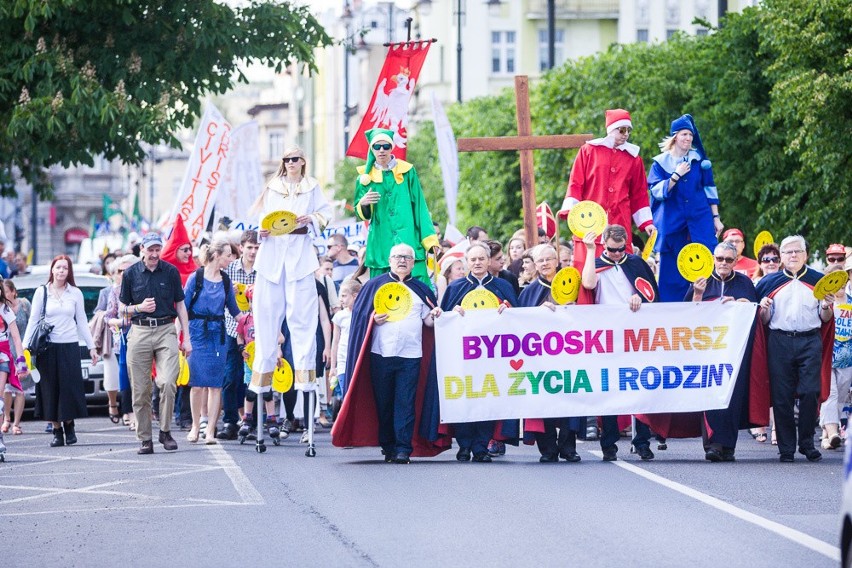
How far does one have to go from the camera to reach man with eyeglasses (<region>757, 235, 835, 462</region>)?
588 inches

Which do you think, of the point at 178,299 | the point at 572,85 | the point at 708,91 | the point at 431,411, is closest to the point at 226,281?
the point at 178,299

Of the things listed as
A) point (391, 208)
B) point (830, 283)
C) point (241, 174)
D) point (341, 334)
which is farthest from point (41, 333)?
point (241, 174)

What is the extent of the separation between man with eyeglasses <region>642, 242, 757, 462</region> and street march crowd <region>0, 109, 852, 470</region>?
1 centimetres

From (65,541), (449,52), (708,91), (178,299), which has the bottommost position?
(65,541)

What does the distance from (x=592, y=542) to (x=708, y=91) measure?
20007 millimetres

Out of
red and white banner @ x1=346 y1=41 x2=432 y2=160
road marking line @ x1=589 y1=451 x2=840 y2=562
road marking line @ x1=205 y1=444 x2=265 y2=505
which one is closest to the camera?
road marking line @ x1=589 y1=451 x2=840 y2=562

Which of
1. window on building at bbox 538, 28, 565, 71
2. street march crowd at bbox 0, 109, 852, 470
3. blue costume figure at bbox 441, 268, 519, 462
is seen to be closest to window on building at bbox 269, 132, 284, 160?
window on building at bbox 538, 28, 565, 71

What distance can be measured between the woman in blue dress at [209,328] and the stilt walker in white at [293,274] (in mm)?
1554

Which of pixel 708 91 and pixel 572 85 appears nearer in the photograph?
pixel 708 91

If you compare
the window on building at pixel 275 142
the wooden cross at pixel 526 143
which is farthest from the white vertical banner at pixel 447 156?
the window on building at pixel 275 142

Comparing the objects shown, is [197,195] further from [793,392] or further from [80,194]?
[80,194]

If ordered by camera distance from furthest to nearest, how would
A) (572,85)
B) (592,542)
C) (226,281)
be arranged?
(572,85) → (226,281) → (592,542)

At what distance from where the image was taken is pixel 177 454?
16141 mm

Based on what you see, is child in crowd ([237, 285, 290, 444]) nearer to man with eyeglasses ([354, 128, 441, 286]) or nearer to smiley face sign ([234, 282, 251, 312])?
smiley face sign ([234, 282, 251, 312])
